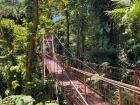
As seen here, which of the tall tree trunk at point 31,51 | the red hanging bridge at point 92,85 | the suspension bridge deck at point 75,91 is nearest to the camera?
the red hanging bridge at point 92,85

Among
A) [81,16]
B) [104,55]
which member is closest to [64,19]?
[81,16]

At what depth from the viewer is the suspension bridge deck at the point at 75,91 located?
8.31 meters

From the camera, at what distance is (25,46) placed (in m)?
11.8

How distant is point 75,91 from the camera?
9.09 meters

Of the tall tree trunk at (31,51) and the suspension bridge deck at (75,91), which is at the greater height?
the tall tree trunk at (31,51)

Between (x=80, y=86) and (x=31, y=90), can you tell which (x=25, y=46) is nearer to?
(x=31, y=90)

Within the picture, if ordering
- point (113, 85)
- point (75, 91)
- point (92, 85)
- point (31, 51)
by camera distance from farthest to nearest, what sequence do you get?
point (31, 51), point (92, 85), point (113, 85), point (75, 91)

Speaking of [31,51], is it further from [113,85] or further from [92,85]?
[113,85]

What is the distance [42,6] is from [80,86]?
149 inches

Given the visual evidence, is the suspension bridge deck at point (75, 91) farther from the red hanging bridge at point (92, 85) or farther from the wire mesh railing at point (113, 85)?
the wire mesh railing at point (113, 85)

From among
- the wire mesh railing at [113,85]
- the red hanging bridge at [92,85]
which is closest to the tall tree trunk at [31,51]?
the red hanging bridge at [92,85]

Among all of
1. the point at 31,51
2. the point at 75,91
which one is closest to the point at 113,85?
the point at 75,91

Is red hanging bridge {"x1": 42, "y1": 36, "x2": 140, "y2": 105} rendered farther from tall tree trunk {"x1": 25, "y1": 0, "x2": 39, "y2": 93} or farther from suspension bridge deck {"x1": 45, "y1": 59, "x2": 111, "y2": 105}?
tall tree trunk {"x1": 25, "y1": 0, "x2": 39, "y2": 93}

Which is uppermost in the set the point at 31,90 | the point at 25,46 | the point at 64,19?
the point at 64,19
